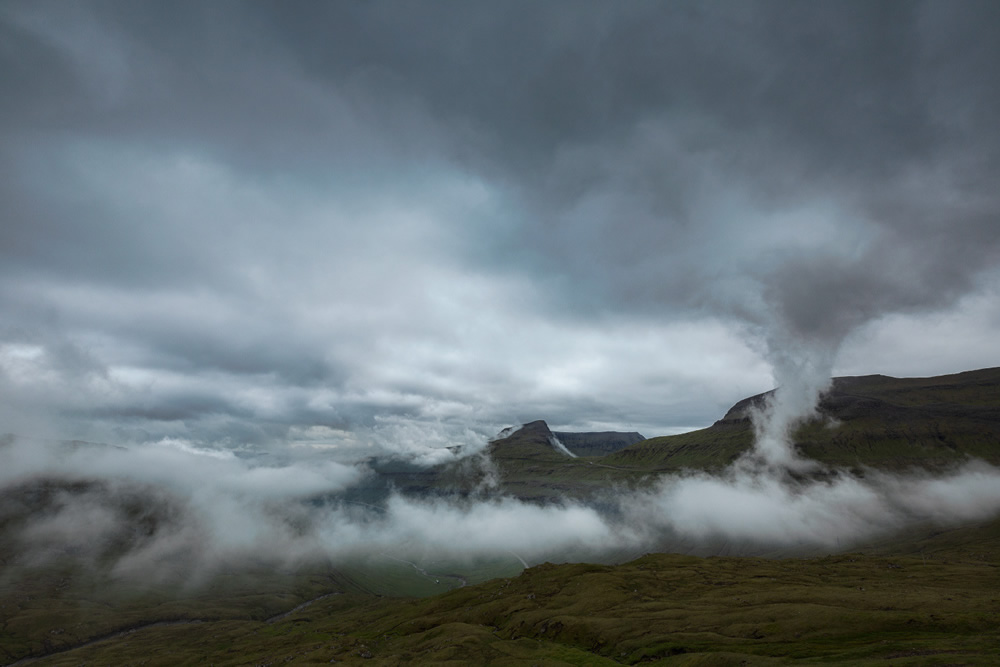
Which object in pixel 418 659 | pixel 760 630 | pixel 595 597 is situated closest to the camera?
pixel 760 630

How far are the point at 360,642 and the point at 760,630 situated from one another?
147 m

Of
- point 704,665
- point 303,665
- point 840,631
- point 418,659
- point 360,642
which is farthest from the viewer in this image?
point 360,642

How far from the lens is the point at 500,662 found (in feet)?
364

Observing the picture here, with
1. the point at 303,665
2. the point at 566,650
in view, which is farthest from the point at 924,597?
the point at 303,665

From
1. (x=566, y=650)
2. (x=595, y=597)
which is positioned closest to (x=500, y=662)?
(x=566, y=650)

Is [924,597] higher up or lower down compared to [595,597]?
higher up

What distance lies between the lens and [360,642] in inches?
7205

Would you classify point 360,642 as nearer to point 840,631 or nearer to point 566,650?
point 566,650

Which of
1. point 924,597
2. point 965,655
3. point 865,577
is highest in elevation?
point 965,655

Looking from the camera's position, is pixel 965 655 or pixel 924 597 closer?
pixel 965 655

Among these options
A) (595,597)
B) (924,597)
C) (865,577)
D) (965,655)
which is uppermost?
(965,655)

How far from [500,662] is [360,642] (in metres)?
99.1

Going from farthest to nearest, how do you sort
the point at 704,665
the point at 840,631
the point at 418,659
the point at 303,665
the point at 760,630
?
the point at 303,665
the point at 418,659
the point at 760,630
the point at 840,631
the point at 704,665

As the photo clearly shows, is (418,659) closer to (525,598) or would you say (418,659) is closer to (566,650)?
(566,650)
